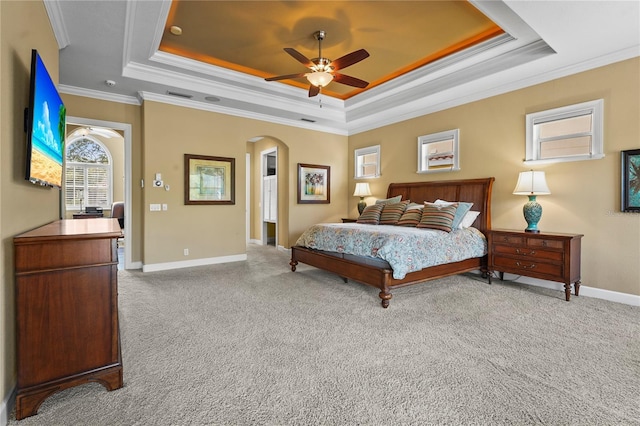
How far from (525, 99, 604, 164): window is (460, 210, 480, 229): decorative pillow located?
0.99 m

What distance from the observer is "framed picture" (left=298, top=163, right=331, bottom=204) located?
273 inches

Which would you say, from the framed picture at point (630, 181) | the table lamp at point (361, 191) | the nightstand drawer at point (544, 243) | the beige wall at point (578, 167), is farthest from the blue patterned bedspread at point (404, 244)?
the table lamp at point (361, 191)

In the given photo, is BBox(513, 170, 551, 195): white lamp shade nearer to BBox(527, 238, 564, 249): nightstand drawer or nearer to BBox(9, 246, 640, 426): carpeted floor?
BBox(527, 238, 564, 249): nightstand drawer

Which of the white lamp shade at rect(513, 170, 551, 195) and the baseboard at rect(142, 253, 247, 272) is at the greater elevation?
the white lamp shade at rect(513, 170, 551, 195)

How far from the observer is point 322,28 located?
12.2 ft

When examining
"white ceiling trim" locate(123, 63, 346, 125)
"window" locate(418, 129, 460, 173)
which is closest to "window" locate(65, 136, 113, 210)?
"white ceiling trim" locate(123, 63, 346, 125)

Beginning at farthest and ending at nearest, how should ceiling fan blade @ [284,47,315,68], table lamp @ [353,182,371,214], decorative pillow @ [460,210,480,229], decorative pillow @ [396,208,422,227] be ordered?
table lamp @ [353,182,371,214], decorative pillow @ [396,208,422,227], decorative pillow @ [460,210,480,229], ceiling fan blade @ [284,47,315,68]

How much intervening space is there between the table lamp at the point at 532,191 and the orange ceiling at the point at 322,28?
182 centimetres

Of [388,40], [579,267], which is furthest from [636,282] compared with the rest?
[388,40]

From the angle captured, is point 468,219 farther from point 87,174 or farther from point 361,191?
point 87,174

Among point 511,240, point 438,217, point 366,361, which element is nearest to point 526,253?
point 511,240

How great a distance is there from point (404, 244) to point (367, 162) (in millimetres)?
4009

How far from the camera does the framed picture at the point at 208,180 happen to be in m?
5.47

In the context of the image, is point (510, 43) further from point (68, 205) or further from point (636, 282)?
point (68, 205)
